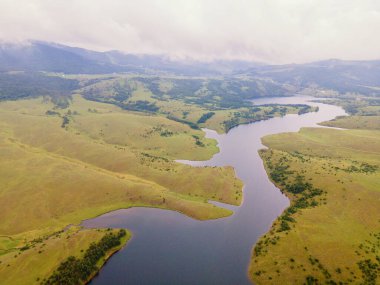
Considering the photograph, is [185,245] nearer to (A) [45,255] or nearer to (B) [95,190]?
(A) [45,255]

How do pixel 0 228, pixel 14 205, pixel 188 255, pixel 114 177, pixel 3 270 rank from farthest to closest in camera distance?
pixel 114 177 → pixel 14 205 → pixel 0 228 → pixel 188 255 → pixel 3 270

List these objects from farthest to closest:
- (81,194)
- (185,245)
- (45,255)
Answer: (81,194) < (185,245) < (45,255)

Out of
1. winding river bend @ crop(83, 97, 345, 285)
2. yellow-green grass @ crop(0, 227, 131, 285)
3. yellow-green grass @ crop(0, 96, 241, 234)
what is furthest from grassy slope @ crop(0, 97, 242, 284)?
winding river bend @ crop(83, 97, 345, 285)

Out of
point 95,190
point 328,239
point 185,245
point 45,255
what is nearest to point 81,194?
point 95,190

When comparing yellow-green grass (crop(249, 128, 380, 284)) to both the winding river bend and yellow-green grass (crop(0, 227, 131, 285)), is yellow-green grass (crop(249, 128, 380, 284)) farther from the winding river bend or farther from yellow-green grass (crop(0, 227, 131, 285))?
yellow-green grass (crop(0, 227, 131, 285))

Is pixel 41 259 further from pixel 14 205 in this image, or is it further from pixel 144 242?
pixel 14 205

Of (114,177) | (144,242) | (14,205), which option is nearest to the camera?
(144,242)

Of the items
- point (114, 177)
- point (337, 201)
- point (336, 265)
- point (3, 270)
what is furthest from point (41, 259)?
point (337, 201)

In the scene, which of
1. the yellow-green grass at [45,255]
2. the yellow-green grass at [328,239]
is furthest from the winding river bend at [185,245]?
the yellow-green grass at [45,255]
